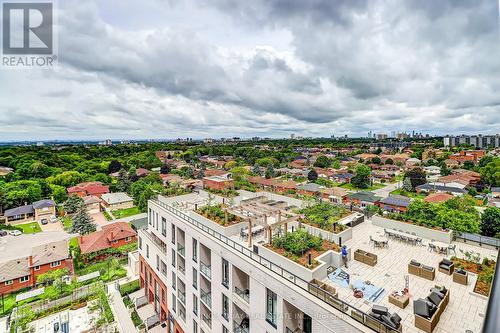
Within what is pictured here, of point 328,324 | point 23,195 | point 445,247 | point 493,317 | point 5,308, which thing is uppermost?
point 493,317

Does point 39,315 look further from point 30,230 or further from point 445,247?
point 445,247

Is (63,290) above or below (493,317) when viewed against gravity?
below

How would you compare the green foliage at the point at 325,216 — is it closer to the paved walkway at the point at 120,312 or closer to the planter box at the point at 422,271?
the planter box at the point at 422,271

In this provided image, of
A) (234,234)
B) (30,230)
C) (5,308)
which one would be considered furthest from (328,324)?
(30,230)

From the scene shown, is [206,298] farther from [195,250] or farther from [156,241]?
[156,241]

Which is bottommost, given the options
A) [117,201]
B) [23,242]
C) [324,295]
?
[23,242]

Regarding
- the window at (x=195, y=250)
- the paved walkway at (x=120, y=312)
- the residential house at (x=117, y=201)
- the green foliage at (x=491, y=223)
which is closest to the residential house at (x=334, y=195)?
the green foliage at (x=491, y=223)

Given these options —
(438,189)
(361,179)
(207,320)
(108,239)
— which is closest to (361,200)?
(361,179)
